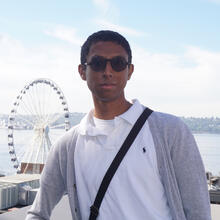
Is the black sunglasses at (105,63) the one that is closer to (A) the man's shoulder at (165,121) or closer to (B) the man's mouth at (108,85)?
(B) the man's mouth at (108,85)

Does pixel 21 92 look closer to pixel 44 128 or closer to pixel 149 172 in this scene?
pixel 44 128

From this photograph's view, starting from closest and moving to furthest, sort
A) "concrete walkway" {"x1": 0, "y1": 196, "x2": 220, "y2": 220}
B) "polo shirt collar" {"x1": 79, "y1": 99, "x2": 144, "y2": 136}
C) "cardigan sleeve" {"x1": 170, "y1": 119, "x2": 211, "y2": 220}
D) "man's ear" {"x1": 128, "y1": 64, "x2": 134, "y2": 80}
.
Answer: "cardigan sleeve" {"x1": 170, "y1": 119, "x2": 211, "y2": 220}, "polo shirt collar" {"x1": 79, "y1": 99, "x2": 144, "y2": 136}, "man's ear" {"x1": 128, "y1": 64, "x2": 134, "y2": 80}, "concrete walkway" {"x1": 0, "y1": 196, "x2": 220, "y2": 220}

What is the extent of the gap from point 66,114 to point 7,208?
9.37m

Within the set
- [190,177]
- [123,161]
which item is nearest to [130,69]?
[123,161]

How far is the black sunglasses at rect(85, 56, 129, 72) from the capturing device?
5.57 ft

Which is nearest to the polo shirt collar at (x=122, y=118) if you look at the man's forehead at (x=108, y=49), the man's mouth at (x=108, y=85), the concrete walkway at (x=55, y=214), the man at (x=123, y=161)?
the man at (x=123, y=161)

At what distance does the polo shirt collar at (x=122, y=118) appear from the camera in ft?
5.46

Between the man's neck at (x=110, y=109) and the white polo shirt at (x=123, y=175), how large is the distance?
4cm

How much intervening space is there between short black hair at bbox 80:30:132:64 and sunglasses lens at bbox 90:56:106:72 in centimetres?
7

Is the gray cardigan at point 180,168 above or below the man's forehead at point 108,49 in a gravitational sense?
below

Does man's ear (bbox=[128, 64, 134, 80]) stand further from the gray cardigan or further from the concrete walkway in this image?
the concrete walkway

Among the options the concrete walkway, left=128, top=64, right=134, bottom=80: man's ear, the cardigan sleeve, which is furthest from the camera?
the concrete walkway

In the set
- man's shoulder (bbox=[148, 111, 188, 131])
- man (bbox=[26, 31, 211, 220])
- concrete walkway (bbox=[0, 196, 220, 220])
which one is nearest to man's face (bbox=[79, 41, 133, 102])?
man (bbox=[26, 31, 211, 220])

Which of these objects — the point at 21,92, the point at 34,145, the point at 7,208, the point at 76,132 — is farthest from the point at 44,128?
the point at 76,132
